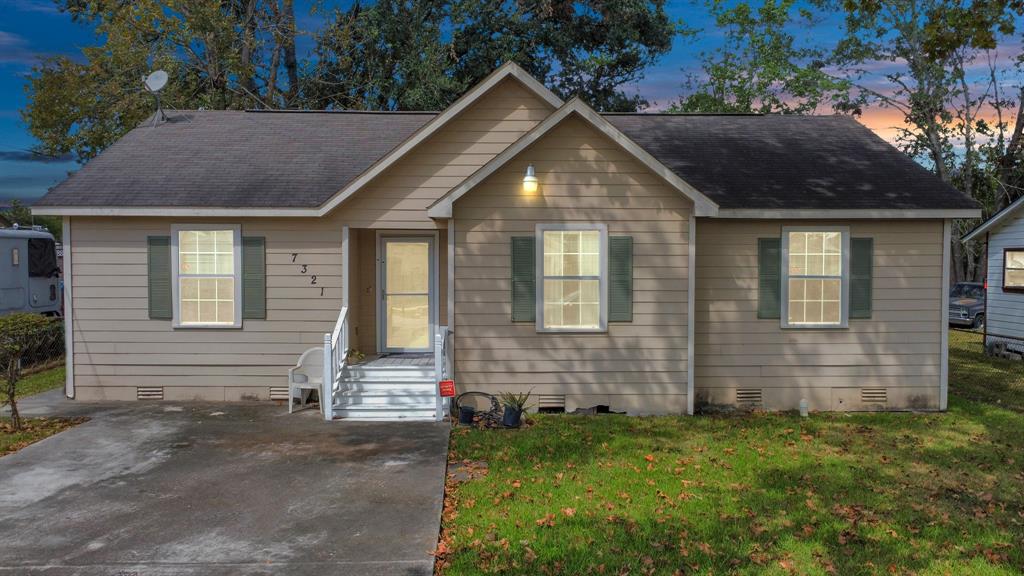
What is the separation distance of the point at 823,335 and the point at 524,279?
4.47 metres

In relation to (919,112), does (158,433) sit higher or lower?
lower

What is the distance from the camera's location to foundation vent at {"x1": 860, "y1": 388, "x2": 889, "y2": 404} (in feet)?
33.6

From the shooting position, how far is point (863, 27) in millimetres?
27578

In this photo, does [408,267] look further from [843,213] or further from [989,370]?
[989,370]

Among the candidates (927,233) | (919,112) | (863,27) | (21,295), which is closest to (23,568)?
(927,233)

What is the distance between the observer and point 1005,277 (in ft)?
55.6

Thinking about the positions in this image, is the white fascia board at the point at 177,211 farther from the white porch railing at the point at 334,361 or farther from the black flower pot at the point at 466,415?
the black flower pot at the point at 466,415

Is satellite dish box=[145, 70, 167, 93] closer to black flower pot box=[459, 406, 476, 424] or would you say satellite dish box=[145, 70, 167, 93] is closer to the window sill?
the window sill

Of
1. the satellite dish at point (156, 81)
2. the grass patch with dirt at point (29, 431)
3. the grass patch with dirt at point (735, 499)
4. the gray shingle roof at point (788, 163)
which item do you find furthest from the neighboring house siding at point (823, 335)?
the satellite dish at point (156, 81)

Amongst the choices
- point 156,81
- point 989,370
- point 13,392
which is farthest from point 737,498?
point 156,81

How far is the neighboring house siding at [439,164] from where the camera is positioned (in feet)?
32.9

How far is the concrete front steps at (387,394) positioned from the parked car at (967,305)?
20453 millimetres

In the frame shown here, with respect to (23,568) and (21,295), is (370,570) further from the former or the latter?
(21,295)

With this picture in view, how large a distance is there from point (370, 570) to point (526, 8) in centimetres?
2232
